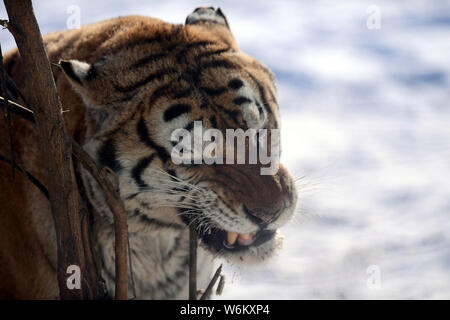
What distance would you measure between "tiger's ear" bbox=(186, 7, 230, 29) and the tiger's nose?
887 millimetres

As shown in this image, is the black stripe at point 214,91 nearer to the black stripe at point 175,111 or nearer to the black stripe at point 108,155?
the black stripe at point 175,111

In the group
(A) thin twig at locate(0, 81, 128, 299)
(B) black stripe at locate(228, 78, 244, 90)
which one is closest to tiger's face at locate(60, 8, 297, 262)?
(B) black stripe at locate(228, 78, 244, 90)

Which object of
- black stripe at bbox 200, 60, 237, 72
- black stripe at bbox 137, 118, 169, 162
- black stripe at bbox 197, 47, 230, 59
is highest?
black stripe at bbox 197, 47, 230, 59

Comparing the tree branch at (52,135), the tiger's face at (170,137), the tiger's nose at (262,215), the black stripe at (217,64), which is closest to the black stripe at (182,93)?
the tiger's face at (170,137)

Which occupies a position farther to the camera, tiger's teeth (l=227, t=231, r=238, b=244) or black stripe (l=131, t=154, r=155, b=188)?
tiger's teeth (l=227, t=231, r=238, b=244)

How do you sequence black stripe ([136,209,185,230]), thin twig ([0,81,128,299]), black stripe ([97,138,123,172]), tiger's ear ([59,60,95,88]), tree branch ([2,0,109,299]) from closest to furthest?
1. tree branch ([2,0,109,299])
2. thin twig ([0,81,128,299])
3. tiger's ear ([59,60,95,88])
4. black stripe ([97,138,123,172])
5. black stripe ([136,209,185,230])

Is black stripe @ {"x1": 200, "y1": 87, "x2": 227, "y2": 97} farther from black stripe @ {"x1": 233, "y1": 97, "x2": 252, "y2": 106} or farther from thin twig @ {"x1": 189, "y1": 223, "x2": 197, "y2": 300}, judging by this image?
thin twig @ {"x1": 189, "y1": 223, "x2": 197, "y2": 300}

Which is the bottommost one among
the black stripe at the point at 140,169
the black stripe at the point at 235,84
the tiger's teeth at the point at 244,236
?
the tiger's teeth at the point at 244,236

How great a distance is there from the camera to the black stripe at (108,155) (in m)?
2.27

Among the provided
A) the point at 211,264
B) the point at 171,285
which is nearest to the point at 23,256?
the point at 171,285

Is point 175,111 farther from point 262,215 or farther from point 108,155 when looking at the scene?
point 262,215

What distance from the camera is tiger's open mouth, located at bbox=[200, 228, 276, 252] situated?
7.89 feet
